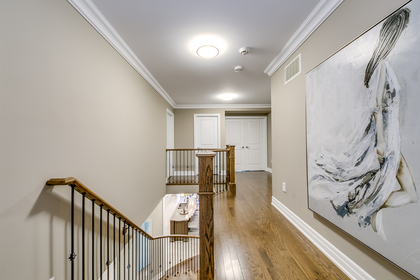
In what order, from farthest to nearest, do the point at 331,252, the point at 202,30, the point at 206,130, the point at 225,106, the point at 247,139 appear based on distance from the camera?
1. the point at 247,139
2. the point at 206,130
3. the point at 225,106
4. the point at 202,30
5. the point at 331,252

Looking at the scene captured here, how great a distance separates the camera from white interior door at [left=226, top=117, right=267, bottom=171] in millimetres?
6934

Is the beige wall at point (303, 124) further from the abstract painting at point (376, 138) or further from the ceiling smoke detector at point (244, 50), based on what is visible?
the ceiling smoke detector at point (244, 50)

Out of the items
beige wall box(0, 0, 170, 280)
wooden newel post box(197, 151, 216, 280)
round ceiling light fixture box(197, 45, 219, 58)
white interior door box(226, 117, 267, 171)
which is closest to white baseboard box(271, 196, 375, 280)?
wooden newel post box(197, 151, 216, 280)

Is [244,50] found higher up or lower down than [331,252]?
higher up

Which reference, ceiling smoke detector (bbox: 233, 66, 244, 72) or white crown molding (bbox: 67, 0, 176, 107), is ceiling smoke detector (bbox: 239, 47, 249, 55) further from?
white crown molding (bbox: 67, 0, 176, 107)

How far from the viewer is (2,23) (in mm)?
942

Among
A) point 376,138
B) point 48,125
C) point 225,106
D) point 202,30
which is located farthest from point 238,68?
point 225,106

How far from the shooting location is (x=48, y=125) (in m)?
1.21

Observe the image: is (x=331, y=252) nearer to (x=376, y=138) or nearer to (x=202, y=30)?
(x=376, y=138)

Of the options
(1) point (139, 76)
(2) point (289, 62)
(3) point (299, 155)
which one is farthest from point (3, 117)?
(2) point (289, 62)

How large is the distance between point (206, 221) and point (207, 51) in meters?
2.10

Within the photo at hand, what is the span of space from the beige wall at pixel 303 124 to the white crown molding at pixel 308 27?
6 cm

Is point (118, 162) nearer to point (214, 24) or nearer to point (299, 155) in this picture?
point (214, 24)

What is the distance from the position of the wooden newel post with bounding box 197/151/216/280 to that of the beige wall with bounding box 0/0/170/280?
1.10 metres
